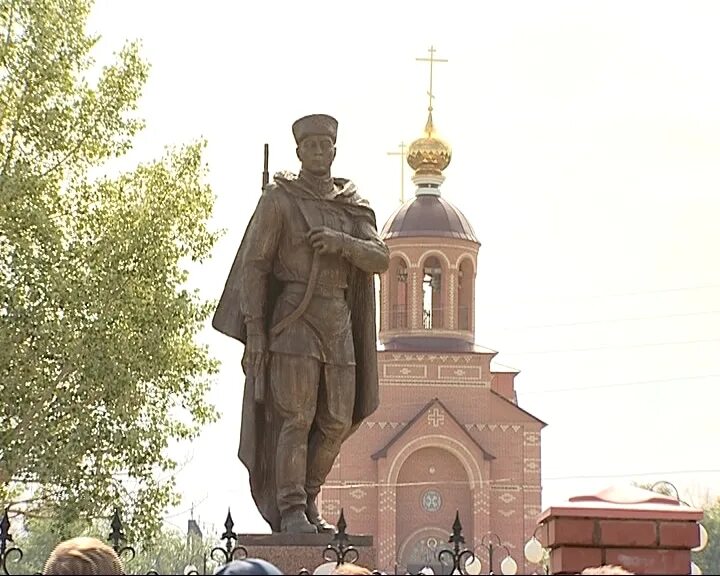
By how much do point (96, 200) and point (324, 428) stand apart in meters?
13.5

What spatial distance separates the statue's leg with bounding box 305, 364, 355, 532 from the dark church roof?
52.4 metres

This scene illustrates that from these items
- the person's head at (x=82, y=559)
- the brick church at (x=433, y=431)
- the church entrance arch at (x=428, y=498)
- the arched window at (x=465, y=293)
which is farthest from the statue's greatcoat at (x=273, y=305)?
the arched window at (x=465, y=293)

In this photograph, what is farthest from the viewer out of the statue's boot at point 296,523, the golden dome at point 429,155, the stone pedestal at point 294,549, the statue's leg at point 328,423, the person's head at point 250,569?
the golden dome at point 429,155

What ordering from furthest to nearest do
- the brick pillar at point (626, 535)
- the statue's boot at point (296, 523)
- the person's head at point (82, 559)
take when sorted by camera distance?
1. the statue's boot at point (296, 523)
2. the brick pillar at point (626, 535)
3. the person's head at point (82, 559)

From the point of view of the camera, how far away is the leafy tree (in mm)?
22109

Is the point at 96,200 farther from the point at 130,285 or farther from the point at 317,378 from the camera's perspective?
the point at 317,378

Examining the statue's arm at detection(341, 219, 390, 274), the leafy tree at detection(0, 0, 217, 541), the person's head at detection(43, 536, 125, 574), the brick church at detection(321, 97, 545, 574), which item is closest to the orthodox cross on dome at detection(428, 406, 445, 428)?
the brick church at detection(321, 97, 545, 574)

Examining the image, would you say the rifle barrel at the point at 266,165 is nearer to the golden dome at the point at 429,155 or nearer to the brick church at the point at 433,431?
the brick church at the point at 433,431

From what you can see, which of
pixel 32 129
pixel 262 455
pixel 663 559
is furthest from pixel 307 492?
pixel 32 129

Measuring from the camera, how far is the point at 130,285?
22.8m

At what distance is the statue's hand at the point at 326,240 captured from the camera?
1025 cm

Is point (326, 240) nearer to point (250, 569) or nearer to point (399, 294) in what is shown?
point (250, 569)

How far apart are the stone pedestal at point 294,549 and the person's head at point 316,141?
6.49 feet

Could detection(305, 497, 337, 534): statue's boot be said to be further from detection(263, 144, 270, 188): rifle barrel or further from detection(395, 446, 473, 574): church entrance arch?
detection(395, 446, 473, 574): church entrance arch
